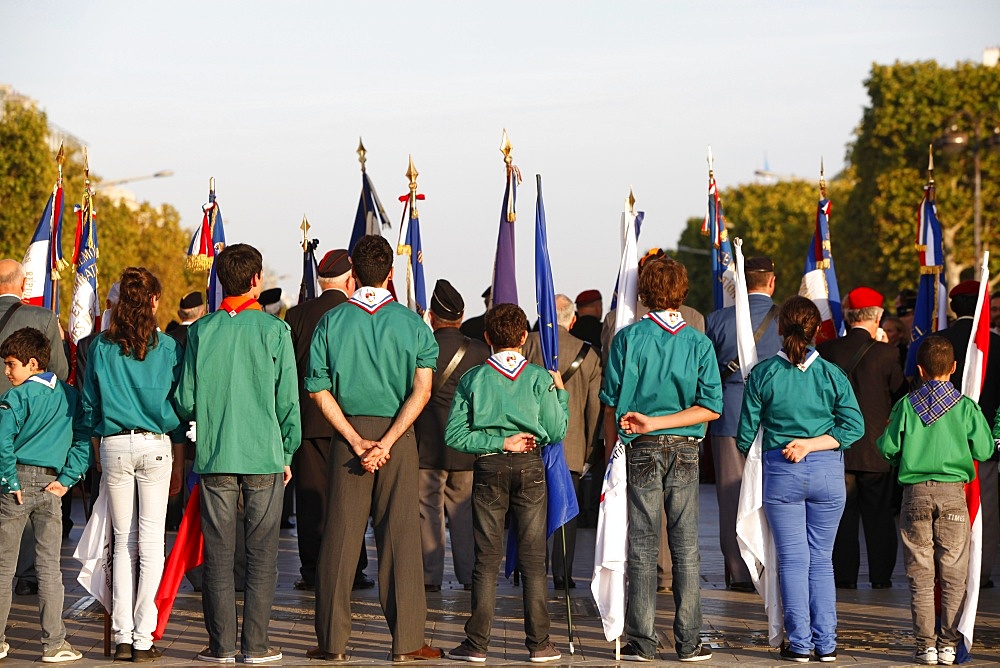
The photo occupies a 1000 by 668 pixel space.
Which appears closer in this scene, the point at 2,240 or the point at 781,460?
the point at 781,460

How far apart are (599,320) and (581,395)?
3.47 metres

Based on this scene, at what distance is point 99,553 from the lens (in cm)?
818

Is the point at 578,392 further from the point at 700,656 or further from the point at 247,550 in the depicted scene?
the point at 247,550

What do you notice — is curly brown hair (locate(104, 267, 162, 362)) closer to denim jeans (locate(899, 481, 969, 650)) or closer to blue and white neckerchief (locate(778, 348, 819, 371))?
blue and white neckerchief (locate(778, 348, 819, 371))

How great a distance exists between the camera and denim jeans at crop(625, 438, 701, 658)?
8.00m

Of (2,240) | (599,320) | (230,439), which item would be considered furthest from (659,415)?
(2,240)

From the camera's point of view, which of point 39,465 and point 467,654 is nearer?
point 467,654

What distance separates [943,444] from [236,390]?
11.9 ft

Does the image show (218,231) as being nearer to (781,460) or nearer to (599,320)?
(599,320)

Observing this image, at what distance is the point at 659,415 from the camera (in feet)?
26.3

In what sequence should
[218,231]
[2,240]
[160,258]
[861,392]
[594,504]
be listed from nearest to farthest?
[861,392] < [218,231] < [594,504] < [2,240] < [160,258]

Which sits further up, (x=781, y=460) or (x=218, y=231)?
(x=218, y=231)

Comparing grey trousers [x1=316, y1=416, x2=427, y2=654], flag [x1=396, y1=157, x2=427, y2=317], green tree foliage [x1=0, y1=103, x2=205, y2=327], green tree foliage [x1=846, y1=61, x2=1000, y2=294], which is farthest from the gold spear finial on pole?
green tree foliage [x1=846, y1=61, x2=1000, y2=294]

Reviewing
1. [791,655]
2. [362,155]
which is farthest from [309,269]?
[791,655]
